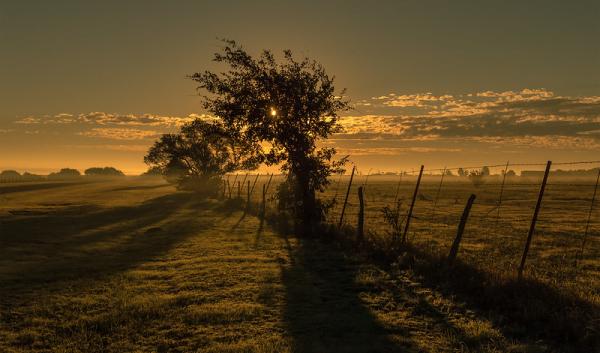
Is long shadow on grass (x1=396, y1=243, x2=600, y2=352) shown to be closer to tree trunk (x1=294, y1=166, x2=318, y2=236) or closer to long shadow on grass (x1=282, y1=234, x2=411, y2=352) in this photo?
long shadow on grass (x1=282, y1=234, x2=411, y2=352)

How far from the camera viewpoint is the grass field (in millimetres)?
8320

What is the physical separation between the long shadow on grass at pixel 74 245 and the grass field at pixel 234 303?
11cm

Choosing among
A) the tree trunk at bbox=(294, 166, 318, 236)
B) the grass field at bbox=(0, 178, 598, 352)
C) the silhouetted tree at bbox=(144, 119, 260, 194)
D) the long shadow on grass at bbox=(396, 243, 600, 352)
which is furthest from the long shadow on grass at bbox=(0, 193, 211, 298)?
the silhouetted tree at bbox=(144, 119, 260, 194)

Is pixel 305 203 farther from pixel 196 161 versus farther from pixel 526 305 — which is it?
pixel 196 161

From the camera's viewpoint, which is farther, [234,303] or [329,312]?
[234,303]

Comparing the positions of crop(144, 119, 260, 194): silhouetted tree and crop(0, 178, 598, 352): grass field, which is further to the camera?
crop(144, 119, 260, 194): silhouetted tree

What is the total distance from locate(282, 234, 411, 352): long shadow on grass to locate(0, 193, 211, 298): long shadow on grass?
686 cm

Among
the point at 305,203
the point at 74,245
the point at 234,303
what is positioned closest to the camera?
the point at 234,303

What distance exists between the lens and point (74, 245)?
2106 cm

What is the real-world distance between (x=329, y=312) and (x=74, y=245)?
15914 mm

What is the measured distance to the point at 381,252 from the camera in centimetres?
1575

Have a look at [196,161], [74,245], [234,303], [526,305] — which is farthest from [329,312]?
[196,161]

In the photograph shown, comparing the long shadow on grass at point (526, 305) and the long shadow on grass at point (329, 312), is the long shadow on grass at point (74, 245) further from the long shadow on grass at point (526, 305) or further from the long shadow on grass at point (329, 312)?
the long shadow on grass at point (526, 305)

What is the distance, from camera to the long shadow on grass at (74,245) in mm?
14453
